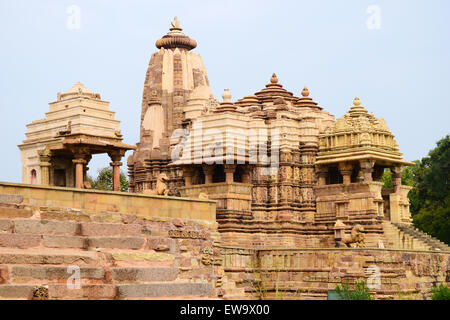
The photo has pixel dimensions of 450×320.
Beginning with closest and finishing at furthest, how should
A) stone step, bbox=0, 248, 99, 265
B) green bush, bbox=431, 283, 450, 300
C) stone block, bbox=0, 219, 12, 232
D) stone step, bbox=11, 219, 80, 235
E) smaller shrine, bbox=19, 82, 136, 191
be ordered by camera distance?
stone step, bbox=0, 248, 99, 265, stone block, bbox=0, 219, 12, 232, stone step, bbox=11, 219, 80, 235, smaller shrine, bbox=19, 82, 136, 191, green bush, bbox=431, 283, 450, 300

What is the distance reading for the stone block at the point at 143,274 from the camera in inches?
478

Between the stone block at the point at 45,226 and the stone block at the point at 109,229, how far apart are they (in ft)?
0.47

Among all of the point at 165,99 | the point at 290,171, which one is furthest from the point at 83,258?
the point at 165,99

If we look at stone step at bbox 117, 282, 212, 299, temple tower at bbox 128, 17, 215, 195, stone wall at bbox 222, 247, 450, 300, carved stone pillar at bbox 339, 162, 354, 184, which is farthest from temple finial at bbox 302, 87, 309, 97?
stone step at bbox 117, 282, 212, 299

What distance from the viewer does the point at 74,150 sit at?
89.7ft

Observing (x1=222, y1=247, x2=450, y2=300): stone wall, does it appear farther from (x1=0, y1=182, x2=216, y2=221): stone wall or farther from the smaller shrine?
(x1=0, y1=182, x2=216, y2=221): stone wall

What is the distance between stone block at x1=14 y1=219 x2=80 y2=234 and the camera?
1225cm

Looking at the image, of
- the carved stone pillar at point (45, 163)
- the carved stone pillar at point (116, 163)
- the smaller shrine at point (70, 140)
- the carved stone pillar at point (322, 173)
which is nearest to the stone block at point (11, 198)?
the smaller shrine at point (70, 140)

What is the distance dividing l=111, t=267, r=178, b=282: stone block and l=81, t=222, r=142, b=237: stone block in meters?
0.96

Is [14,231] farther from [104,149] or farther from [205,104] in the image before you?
[205,104]

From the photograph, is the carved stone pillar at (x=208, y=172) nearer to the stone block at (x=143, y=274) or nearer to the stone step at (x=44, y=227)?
the stone block at (x=143, y=274)
